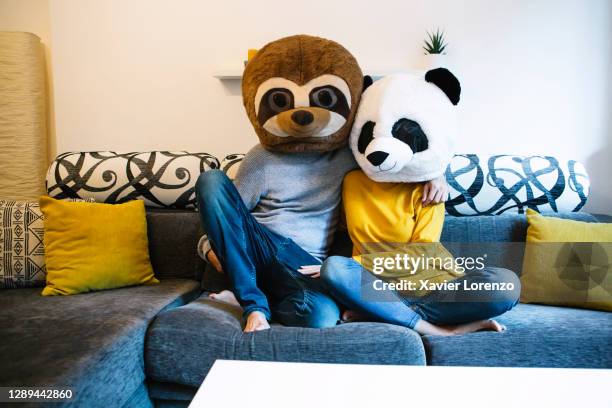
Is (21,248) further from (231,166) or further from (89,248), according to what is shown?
(231,166)

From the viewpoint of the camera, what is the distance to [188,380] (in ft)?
3.59

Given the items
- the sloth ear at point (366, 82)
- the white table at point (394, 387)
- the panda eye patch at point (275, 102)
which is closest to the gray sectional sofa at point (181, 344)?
the white table at point (394, 387)

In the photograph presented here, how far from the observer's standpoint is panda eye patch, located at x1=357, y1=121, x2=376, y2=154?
1.32 meters

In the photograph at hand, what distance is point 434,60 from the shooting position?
1.76 meters

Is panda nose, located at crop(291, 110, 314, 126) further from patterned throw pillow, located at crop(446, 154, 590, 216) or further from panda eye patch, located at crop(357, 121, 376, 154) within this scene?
patterned throw pillow, located at crop(446, 154, 590, 216)

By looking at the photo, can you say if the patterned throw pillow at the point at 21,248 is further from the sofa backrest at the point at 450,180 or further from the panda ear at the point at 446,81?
the panda ear at the point at 446,81

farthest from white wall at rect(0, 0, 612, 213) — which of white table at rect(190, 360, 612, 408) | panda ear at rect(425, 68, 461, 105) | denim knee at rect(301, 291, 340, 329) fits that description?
white table at rect(190, 360, 612, 408)

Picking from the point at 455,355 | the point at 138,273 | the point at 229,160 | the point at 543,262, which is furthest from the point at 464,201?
the point at 138,273

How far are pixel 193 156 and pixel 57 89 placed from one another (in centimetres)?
85

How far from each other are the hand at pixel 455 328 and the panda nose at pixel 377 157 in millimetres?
455

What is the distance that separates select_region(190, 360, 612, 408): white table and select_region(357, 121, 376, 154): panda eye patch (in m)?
0.76

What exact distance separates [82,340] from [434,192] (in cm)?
103

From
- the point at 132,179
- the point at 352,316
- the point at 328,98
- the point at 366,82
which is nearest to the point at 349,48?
the point at 366,82

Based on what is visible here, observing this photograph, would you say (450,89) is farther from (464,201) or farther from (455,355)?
(455,355)
